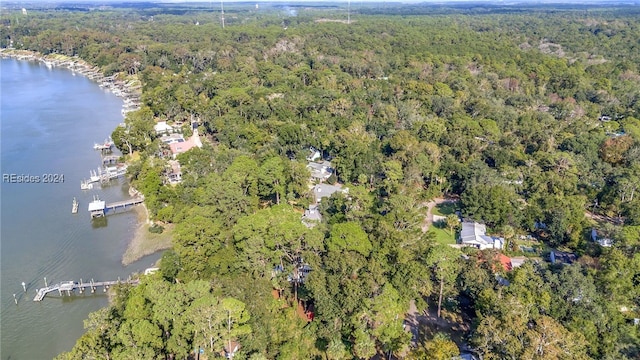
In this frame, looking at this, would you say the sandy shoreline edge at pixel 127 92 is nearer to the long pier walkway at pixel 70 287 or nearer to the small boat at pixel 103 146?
the long pier walkway at pixel 70 287

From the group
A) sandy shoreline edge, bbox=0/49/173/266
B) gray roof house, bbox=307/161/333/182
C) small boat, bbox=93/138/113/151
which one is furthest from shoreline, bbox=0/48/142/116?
gray roof house, bbox=307/161/333/182

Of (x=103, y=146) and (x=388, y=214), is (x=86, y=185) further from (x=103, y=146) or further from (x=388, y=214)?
(x=388, y=214)

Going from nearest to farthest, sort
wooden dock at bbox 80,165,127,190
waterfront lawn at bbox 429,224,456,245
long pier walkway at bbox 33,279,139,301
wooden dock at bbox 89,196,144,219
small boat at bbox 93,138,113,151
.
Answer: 1. long pier walkway at bbox 33,279,139,301
2. waterfront lawn at bbox 429,224,456,245
3. wooden dock at bbox 89,196,144,219
4. wooden dock at bbox 80,165,127,190
5. small boat at bbox 93,138,113,151

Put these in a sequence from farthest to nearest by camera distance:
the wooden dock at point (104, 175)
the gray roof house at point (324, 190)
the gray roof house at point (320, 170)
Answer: the wooden dock at point (104, 175), the gray roof house at point (320, 170), the gray roof house at point (324, 190)

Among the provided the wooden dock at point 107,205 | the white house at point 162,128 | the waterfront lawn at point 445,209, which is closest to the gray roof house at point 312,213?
the waterfront lawn at point 445,209

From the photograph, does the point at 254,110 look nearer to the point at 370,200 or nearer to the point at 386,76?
the point at 370,200

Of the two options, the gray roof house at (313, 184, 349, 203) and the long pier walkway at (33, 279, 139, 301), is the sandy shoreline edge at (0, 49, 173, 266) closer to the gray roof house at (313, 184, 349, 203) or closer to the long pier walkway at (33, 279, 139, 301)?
the long pier walkway at (33, 279, 139, 301)

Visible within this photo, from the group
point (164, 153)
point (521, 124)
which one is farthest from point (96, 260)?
point (521, 124)
